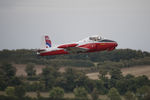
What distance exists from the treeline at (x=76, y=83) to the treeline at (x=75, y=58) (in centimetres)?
246

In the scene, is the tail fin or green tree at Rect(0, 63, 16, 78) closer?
the tail fin

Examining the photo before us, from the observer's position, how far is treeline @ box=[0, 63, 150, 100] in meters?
66.4

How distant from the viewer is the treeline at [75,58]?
62.6 metres

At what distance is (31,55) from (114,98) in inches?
671

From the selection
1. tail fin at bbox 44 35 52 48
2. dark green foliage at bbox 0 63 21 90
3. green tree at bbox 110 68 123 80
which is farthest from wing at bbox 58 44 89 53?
green tree at bbox 110 68 123 80

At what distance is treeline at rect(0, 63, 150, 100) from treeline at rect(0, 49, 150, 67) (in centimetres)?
246

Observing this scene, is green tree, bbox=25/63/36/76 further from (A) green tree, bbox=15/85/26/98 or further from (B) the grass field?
(A) green tree, bbox=15/85/26/98

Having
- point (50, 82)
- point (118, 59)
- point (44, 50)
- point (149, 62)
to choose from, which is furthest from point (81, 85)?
point (118, 59)

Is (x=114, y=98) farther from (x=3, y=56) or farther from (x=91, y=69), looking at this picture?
(x=91, y=69)

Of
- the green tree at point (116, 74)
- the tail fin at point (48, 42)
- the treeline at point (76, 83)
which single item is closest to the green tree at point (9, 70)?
the treeline at point (76, 83)

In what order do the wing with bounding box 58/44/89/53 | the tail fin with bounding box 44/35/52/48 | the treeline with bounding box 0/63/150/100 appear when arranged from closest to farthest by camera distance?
the wing with bounding box 58/44/89/53
the tail fin with bounding box 44/35/52/48
the treeline with bounding box 0/63/150/100

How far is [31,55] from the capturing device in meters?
72.9

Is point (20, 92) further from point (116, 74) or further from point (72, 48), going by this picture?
point (116, 74)

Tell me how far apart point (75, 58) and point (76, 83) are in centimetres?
2769
